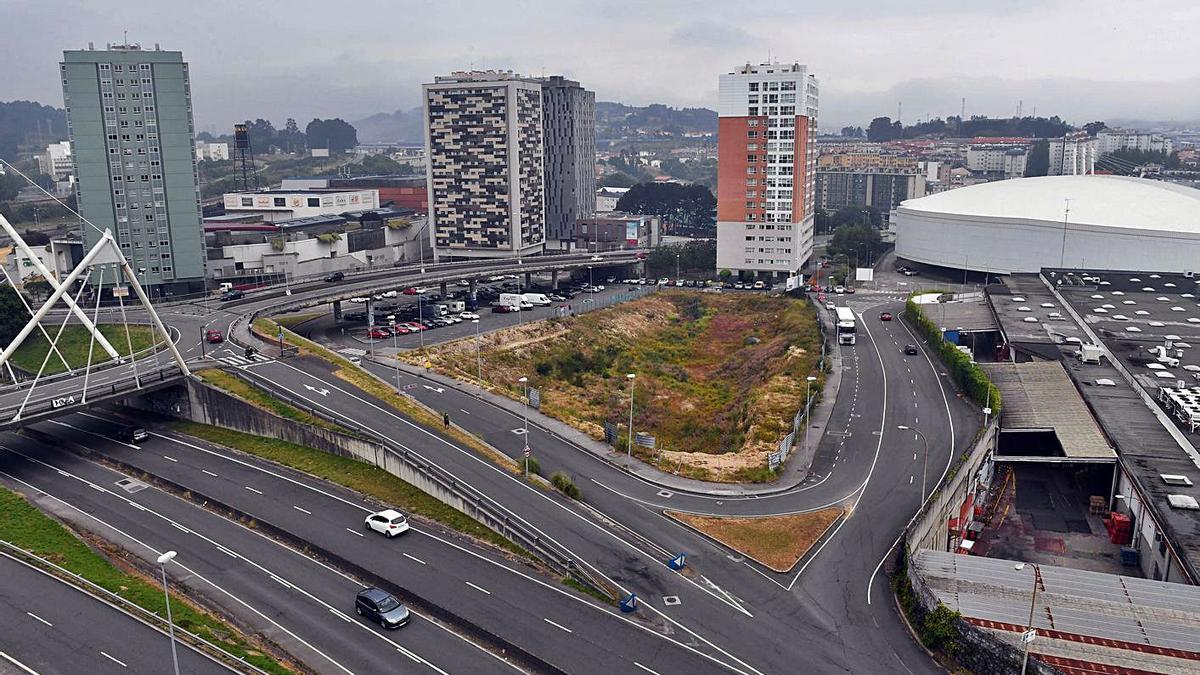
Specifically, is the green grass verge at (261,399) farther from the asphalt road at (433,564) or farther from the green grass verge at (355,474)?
the asphalt road at (433,564)

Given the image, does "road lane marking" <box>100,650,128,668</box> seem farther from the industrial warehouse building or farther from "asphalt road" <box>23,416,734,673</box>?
the industrial warehouse building

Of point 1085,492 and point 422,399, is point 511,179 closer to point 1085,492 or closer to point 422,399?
point 422,399

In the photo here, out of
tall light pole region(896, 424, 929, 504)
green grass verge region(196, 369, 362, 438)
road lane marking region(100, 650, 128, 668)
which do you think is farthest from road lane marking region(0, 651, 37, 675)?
tall light pole region(896, 424, 929, 504)

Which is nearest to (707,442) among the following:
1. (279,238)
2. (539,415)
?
(539,415)

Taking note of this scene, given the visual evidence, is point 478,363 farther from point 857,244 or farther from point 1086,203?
point 857,244

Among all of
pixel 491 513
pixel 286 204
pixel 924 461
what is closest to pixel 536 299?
pixel 924 461

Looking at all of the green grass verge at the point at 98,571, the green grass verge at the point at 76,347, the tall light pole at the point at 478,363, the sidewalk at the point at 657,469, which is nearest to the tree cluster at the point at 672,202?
the tall light pole at the point at 478,363
